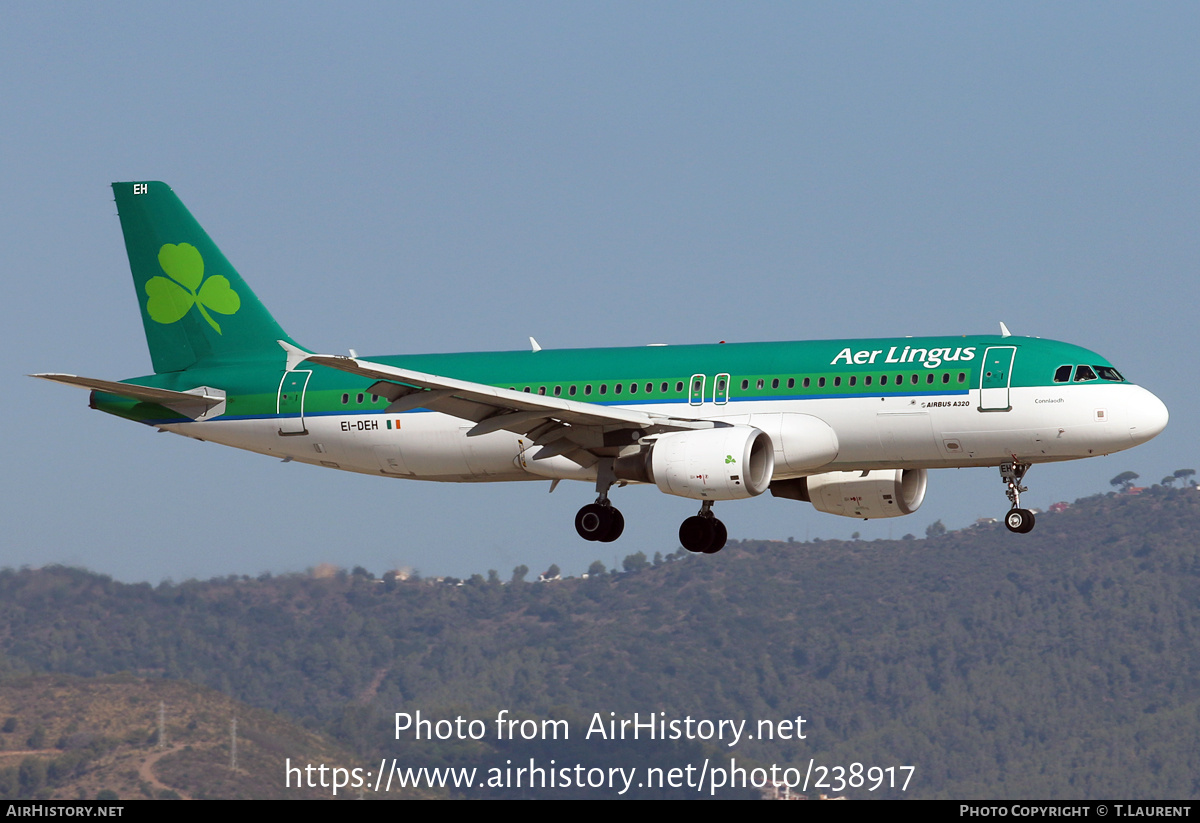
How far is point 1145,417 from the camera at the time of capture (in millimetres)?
42250

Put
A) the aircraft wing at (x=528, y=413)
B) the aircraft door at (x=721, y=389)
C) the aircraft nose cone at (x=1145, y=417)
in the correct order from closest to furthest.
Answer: the aircraft nose cone at (x=1145, y=417), the aircraft wing at (x=528, y=413), the aircraft door at (x=721, y=389)

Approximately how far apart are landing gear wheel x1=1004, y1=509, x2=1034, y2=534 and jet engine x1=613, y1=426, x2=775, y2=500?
20.2ft

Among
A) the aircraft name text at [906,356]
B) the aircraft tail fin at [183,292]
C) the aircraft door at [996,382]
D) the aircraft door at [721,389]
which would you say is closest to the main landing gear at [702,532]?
the aircraft door at [721,389]

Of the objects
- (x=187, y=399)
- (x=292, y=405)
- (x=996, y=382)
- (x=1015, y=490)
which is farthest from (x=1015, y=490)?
(x=187, y=399)

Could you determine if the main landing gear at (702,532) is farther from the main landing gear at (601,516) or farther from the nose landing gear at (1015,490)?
the nose landing gear at (1015,490)

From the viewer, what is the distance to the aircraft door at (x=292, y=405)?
50.1 meters

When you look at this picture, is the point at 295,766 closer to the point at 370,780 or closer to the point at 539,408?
the point at 370,780

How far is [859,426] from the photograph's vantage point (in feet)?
143

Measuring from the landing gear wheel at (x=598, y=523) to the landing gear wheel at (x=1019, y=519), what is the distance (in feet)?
33.9

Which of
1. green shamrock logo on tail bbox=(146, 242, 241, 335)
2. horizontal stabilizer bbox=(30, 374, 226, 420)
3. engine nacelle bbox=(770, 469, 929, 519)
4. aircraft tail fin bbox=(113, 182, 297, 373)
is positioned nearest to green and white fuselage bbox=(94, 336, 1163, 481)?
horizontal stabilizer bbox=(30, 374, 226, 420)

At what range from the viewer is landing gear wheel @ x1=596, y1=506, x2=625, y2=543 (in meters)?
46.7

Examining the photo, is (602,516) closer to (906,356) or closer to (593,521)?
(593,521)
